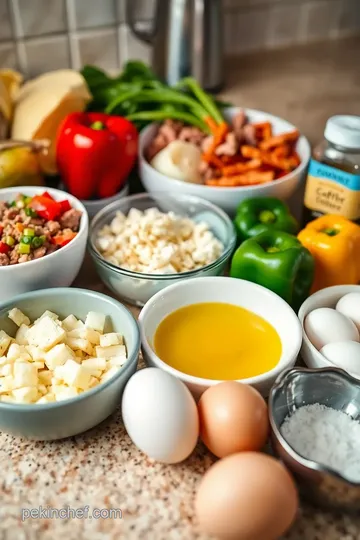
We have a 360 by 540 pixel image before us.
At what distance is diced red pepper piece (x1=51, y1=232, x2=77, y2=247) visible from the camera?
1.02 m

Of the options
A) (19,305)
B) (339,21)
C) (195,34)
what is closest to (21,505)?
(19,305)

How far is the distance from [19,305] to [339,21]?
4.78 feet

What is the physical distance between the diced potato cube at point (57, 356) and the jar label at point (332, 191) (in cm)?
55

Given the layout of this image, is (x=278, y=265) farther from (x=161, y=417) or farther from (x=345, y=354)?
(x=161, y=417)

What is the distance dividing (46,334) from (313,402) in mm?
389

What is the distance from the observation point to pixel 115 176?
1.23 meters

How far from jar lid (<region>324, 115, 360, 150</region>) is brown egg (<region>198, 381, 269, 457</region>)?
0.50 meters

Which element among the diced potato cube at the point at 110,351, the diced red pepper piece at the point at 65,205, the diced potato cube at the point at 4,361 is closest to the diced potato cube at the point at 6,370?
the diced potato cube at the point at 4,361

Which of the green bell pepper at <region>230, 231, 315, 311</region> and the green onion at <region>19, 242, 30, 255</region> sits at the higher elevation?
the green onion at <region>19, 242, 30, 255</region>

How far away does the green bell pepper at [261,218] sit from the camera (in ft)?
3.72

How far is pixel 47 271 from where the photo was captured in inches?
38.9

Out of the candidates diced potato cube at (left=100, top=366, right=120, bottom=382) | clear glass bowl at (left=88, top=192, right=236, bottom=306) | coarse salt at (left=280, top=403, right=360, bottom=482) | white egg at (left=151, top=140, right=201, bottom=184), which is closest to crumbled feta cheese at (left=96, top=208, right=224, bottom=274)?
clear glass bowl at (left=88, top=192, right=236, bottom=306)

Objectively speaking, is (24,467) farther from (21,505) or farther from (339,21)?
(339,21)

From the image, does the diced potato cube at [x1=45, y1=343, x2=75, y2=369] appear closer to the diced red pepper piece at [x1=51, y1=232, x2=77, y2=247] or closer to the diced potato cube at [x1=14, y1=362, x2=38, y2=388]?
the diced potato cube at [x1=14, y1=362, x2=38, y2=388]
